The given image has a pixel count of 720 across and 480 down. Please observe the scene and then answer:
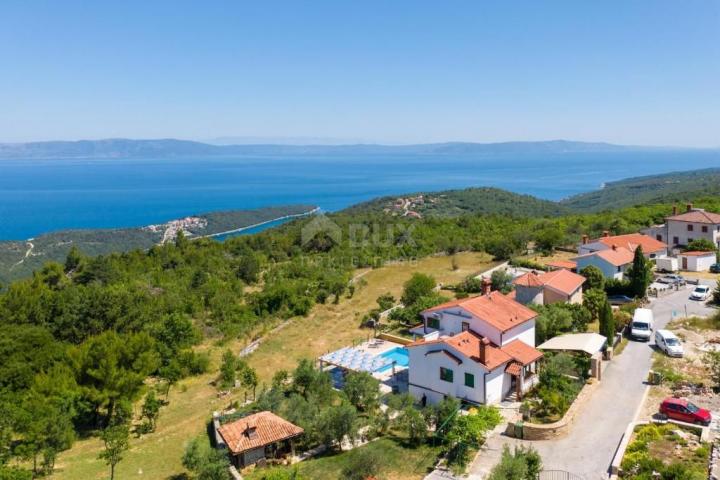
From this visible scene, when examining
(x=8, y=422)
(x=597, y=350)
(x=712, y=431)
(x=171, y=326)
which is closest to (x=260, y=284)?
(x=171, y=326)

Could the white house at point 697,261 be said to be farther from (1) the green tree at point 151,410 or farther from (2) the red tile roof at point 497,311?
(1) the green tree at point 151,410

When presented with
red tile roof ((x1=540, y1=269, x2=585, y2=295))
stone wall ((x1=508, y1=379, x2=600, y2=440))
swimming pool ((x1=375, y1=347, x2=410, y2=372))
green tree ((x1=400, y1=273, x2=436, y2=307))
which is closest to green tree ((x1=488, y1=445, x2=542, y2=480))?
stone wall ((x1=508, y1=379, x2=600, y2=440))

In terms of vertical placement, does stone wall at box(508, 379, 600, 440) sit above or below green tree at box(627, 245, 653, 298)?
below

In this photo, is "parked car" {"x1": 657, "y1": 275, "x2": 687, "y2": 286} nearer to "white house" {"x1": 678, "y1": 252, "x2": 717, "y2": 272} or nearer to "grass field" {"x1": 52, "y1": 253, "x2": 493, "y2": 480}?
"white house" {"x1": 678, "y1": 252, "x2": 717, "y2": 272}

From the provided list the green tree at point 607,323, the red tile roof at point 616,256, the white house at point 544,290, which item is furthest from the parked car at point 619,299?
the green tree at point 607,323

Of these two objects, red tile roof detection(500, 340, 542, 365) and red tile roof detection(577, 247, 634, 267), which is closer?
red tile roof detection(500, 340, 542, 365)

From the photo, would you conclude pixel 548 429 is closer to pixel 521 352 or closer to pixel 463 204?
pixel 521 352
